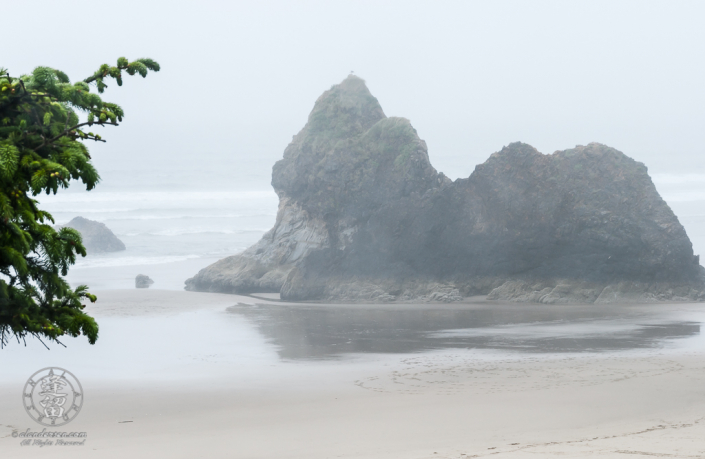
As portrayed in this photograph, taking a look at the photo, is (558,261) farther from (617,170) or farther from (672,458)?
(672,458)

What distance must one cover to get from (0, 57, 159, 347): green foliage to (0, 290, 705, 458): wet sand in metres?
3.04

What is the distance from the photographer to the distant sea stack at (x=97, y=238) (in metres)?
40.8

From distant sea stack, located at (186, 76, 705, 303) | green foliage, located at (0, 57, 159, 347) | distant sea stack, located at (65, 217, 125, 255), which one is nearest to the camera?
green foliage, located at (0, 57, 159, 347)

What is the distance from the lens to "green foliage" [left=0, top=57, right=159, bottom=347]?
4.95 meters

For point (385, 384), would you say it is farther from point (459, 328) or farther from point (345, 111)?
point (345, 111)

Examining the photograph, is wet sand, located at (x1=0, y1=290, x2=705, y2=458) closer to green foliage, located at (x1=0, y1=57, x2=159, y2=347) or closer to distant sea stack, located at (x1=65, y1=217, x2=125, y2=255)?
green foliage, located at (x1=0, y1=57, x2=159, y2=347)

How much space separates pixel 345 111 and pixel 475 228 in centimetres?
786

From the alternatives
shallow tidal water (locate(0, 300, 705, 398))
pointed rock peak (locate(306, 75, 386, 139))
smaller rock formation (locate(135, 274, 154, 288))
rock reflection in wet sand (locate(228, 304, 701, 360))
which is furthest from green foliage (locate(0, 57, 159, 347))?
smaller rock formation (locate(135, 274, 154, 288))

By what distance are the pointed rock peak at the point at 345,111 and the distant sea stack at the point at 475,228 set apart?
4.7 inches

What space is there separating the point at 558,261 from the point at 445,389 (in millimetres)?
13985

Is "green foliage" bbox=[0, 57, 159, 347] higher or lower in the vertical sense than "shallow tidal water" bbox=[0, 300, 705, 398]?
higher

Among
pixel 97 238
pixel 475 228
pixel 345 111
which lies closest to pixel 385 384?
pixel 475 228

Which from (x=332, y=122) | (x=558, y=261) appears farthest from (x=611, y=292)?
(x=332, y=122)

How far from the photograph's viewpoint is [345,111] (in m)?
28.3
